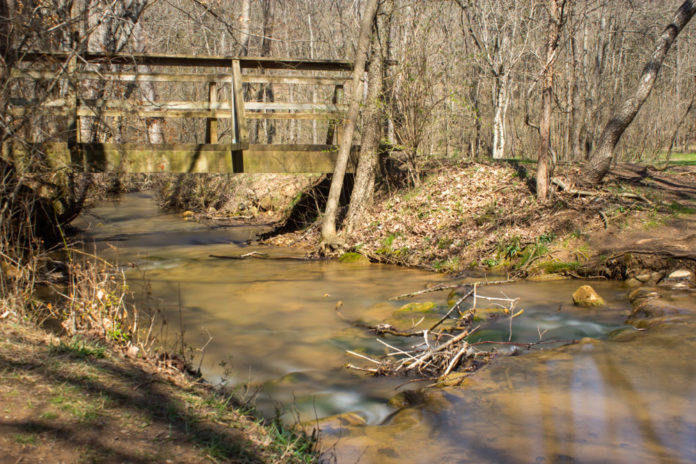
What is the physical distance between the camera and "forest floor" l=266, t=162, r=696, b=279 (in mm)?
9758

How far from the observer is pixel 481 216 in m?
12.0

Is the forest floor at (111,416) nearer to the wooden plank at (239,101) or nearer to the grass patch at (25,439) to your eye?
the grass patch at (25,439)

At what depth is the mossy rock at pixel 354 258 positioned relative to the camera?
479 inches

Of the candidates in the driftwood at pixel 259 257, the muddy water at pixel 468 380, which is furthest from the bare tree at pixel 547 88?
the driftwood at pixel 259 257

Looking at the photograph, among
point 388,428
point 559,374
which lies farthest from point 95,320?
point 559,374

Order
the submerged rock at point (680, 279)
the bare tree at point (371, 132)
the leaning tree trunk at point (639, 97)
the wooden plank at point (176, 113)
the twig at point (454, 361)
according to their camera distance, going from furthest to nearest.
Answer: the bare tree at point (371, 132) < the leaning tree trunk at point (639, 97) < the wooden plank at point (176, 113) < the submerged rock at point (680, 279) < the twig at point (454, 361)

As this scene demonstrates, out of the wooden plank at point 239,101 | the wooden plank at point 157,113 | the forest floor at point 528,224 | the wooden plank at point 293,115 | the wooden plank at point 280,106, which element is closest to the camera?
the forest floor at point 528,224

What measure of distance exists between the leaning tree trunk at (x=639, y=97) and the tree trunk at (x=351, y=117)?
5.02 meters

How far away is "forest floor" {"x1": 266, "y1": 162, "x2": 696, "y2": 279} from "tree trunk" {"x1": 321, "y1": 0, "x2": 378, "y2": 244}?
2.25ft

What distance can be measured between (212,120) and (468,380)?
28.9 feet

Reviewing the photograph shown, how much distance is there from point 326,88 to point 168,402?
24.7m

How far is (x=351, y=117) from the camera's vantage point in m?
12.5

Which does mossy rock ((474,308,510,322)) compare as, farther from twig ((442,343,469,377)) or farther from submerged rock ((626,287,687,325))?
twig ((442,343,469,377))

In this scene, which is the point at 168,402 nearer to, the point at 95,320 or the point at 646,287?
the point at 95,320
